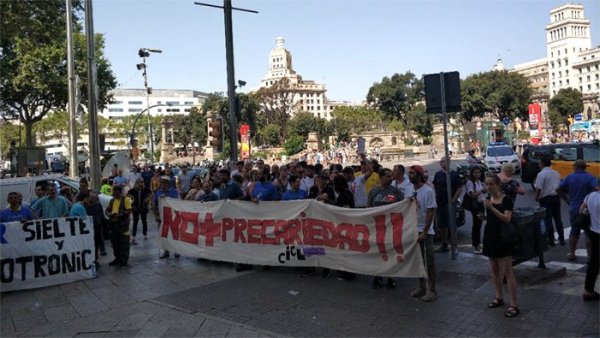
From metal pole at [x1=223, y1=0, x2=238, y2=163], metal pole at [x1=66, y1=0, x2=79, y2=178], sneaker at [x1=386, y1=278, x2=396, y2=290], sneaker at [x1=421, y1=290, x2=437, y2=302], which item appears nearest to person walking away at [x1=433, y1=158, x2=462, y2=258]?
sneaker at [x1=386, y1=278, x2=396, y2=290]

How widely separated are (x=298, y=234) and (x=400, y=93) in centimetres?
Answer: 8650

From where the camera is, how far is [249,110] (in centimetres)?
8488

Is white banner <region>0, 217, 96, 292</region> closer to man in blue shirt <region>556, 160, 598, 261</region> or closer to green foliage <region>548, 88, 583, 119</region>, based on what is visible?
man in blue shirt <region>556, 160, 598, 261</region>

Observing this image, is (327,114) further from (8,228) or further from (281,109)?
(8,228)

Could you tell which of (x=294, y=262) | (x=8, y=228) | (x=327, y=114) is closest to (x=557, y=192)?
(x=294, y=262)

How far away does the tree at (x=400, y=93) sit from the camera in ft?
299

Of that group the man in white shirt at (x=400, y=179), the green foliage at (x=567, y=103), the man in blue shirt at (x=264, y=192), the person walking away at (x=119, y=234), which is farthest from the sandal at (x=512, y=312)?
the green foliage at (x=567, y=103)

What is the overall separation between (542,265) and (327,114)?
171m

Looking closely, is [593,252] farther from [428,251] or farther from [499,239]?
[428,251]

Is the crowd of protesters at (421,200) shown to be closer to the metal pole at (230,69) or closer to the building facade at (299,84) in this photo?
the metal pole at (230,69)

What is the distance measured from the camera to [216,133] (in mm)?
12367

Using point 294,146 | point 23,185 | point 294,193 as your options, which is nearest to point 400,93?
point 294,146

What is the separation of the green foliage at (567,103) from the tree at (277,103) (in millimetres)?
54165

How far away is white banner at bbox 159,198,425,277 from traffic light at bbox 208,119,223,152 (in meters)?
2.98
